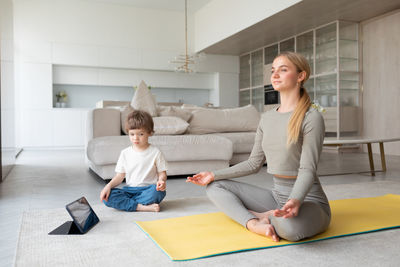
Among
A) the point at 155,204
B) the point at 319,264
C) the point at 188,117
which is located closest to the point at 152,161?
the point at 155,204

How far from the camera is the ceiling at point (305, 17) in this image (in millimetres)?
5352

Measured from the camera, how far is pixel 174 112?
4.03 meters

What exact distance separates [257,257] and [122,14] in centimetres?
759

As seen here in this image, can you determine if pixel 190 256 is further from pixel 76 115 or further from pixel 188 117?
pixel 76 115

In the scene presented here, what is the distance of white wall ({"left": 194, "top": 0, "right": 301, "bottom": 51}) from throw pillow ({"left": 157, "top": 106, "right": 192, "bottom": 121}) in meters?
2.46

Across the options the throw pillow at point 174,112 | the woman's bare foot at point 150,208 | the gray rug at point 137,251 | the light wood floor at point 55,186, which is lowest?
the light wood floor at point 55,186

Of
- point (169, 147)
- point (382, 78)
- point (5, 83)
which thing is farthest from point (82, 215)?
point (382, 78)

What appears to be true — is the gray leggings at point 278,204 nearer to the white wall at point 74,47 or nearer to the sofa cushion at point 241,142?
the sofa cushion at point 241,142

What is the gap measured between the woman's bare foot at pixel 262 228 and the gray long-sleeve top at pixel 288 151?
22 cm

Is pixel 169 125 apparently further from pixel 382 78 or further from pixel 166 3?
pixel 166 3

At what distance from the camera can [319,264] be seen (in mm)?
1295

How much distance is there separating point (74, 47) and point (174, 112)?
453 centimetres

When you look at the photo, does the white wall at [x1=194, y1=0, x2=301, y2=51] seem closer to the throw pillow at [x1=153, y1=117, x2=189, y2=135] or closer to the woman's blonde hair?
the throw pillow at [x1=153, y1=117, x2=189, y2=135]

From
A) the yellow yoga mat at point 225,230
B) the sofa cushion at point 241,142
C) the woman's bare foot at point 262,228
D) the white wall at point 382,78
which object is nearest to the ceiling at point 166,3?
the white wall at point 382,78
